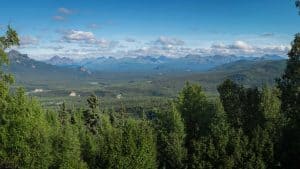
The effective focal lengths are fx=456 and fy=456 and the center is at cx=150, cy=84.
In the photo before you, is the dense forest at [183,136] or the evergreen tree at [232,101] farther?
the evergreen tree at [232,101]

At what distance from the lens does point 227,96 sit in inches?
2616

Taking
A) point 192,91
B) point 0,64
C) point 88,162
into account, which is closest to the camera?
point 0,64

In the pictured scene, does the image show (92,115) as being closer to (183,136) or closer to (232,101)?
(232,101)

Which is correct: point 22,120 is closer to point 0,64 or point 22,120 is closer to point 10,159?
point 10,159

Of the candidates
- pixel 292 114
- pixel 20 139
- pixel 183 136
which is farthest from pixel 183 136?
pixel 20 139

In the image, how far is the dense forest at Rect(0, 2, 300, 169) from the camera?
173 ft

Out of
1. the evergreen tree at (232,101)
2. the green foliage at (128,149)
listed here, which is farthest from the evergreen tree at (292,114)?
the green foliage at (128,149)

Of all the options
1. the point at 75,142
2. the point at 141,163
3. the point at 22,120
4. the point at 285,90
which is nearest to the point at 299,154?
the point at 285,90

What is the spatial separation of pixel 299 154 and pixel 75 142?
27.4 meters

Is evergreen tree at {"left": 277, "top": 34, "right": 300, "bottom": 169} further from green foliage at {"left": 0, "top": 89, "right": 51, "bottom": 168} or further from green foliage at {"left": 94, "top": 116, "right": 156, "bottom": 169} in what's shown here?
green foliage at {"left": 0, "top": 89, "right": 51, "bottom": 168}

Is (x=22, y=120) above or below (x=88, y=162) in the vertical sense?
above

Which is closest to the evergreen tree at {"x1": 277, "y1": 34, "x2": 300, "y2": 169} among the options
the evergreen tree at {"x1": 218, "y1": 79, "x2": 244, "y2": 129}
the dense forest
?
the dense forest

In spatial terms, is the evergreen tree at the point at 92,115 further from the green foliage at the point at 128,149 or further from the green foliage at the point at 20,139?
the green foliage at the point at 128,149

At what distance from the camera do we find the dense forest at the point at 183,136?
5278 cm
